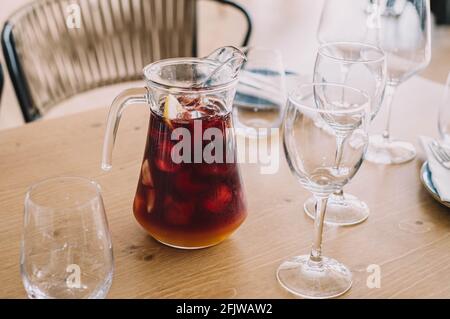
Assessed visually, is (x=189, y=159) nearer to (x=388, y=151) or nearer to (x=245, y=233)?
(x=245, y=233)

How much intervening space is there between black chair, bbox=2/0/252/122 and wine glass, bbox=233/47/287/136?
1.32 ft

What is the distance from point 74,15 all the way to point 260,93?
551mm

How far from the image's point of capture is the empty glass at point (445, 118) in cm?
79

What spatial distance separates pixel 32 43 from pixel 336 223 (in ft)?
2.48

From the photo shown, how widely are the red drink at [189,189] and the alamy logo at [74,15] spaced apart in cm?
75

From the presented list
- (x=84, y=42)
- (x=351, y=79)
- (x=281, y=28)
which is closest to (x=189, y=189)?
(x=351, y=79)

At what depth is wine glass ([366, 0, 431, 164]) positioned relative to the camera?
85 centimetres

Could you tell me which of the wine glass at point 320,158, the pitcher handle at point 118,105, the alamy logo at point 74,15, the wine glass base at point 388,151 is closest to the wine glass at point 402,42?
the wine glass base at point 388,151

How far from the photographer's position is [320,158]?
1.99ft

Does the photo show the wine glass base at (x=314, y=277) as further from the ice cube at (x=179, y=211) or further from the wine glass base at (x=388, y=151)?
the wine glass base at (x=388, y=151)

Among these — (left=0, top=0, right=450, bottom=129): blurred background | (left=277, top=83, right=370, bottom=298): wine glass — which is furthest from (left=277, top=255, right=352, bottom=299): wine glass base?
(left=0, top=0, right=450, bottom=129): blurred background

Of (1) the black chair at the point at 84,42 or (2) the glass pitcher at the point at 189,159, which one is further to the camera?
(1) the black chair at the point at 84,42
